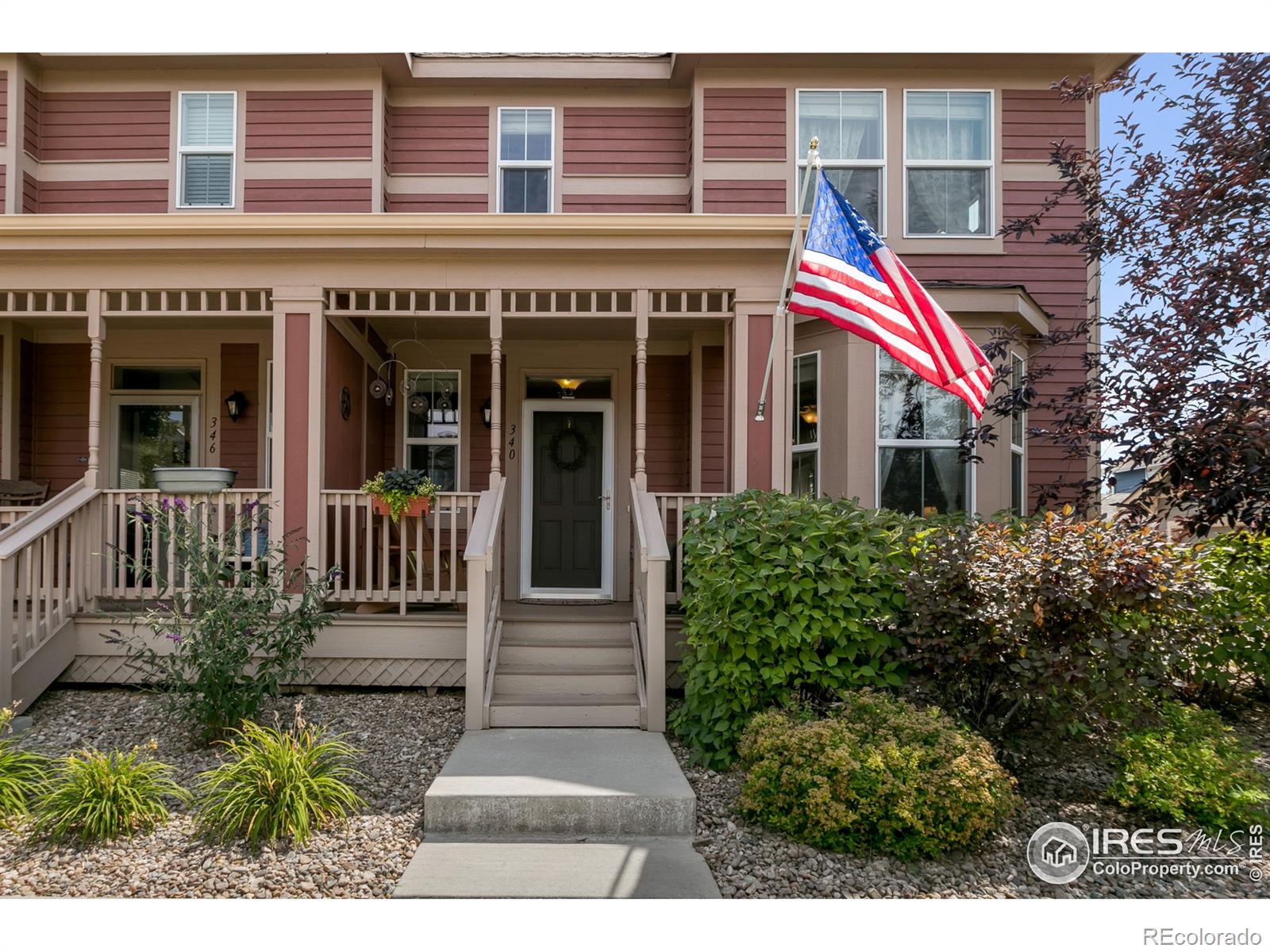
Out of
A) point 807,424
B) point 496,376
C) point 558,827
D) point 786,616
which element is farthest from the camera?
point 807,424

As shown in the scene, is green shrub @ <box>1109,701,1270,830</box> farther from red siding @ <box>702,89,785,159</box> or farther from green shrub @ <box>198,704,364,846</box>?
red siding @ <box>702,89,785,159</box>

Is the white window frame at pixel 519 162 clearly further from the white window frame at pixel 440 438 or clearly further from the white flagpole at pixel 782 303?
the white flagpole at pixel 782 303

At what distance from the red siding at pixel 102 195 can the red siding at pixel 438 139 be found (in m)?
2.33

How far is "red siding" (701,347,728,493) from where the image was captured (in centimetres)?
765

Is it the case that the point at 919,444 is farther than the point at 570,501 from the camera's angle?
No

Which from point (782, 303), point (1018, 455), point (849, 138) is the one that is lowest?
point (1018, 455)

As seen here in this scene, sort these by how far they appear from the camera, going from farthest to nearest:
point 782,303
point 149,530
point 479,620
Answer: point 149,530, point 782,303, point 479,620

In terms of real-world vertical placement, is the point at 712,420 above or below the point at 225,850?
above

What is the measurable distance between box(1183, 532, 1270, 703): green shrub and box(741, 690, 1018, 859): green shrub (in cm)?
222

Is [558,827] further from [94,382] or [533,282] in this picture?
[94,382]

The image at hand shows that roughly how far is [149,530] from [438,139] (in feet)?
15.3

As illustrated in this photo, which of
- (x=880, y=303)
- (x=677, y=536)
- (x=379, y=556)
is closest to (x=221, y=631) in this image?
(x=379, y=556)

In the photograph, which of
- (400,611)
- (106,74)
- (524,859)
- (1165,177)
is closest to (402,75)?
(106,74)

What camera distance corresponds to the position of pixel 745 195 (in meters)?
7.57
